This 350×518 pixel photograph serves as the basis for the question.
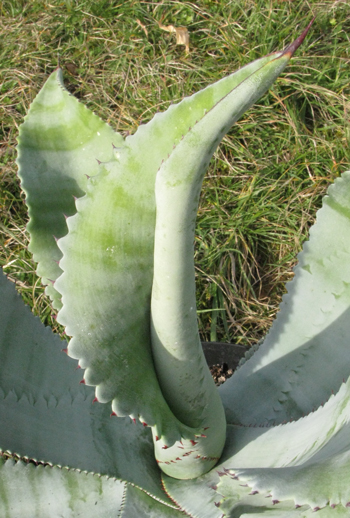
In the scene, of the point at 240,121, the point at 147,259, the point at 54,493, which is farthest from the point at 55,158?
the point at 240,121

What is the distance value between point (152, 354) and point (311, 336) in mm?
375

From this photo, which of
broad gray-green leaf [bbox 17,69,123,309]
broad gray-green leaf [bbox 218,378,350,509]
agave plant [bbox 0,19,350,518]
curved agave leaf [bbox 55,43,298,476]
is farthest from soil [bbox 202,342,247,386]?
curved agave leaf [bbox 55,43,298,476]

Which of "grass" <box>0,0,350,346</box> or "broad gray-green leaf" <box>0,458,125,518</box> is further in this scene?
"grass" <box>0,0,350,346</box>

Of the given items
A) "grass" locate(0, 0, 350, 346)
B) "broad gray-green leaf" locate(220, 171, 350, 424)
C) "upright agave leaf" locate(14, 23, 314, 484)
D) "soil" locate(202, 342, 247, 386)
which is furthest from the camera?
"grass" locate(0, 0, 350, 346)

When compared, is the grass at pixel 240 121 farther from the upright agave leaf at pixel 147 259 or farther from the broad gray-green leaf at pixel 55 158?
the upright agave leaf at pixel 147 259

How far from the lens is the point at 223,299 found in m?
1.88

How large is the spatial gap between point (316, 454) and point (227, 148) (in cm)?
154

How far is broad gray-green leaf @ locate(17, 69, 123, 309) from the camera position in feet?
2.90

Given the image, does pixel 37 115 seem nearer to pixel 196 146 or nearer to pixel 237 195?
pixel 196 146

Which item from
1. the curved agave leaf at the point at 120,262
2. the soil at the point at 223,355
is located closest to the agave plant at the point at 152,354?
the curved agave leaf at the point at 120,262

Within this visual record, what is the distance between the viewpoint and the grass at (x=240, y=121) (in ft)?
6.32

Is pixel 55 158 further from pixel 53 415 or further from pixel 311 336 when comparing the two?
pixel 311 336

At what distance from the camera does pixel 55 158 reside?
0.90 meters

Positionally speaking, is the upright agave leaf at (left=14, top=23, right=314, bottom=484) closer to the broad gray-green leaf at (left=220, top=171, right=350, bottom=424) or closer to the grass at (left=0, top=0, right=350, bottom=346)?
the broad gray-green leaf at (left=220, top=171, right=350, bottom=424)
